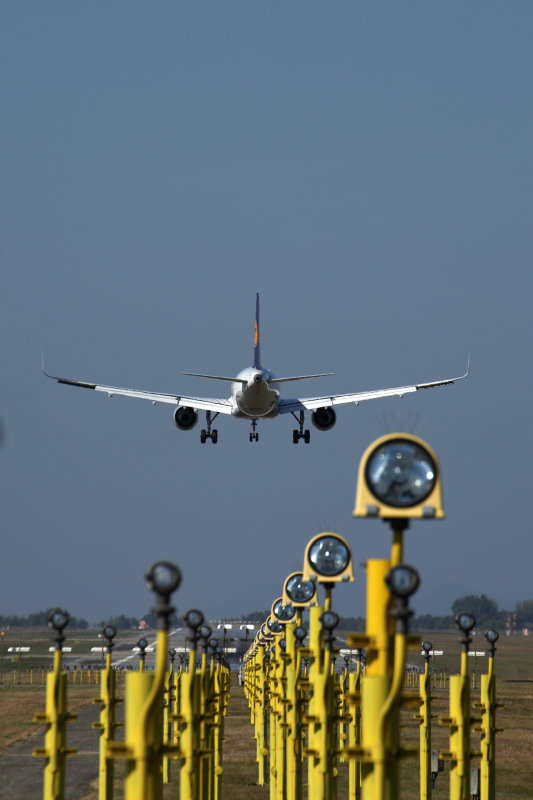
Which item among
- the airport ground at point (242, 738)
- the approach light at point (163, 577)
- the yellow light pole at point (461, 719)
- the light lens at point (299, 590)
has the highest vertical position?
the approach light at point (163, 577)

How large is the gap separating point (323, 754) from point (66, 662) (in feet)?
491

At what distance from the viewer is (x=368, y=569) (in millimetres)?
17828

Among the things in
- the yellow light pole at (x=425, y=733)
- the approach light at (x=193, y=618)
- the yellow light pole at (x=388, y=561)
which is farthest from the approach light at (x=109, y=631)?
the yellow light pole at (x=388, y=561)

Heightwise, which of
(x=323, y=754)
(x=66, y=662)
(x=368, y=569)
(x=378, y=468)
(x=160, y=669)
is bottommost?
(x=66, y=662)

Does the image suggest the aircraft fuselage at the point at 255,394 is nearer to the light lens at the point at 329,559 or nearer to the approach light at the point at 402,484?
the light lens at the point at 329,559

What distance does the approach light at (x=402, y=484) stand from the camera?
16.9m

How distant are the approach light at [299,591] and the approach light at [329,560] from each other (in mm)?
7608

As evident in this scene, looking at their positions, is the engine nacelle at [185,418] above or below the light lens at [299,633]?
above

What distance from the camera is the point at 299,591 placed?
3506 centimetres

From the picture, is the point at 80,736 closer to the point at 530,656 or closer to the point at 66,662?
the point at 66,662

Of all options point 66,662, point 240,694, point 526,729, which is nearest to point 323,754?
point 526,729

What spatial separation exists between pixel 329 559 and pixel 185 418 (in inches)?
2887

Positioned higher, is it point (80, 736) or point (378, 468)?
point (378, 468)

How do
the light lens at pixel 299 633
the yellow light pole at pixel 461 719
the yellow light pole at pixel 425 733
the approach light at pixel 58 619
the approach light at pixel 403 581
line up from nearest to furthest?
1. the approach light at pixel 403 581
2. the approach light at pixel 58 619
3. the yellow light pole at pixel 461 719
4. the light lens at pixel 299 633
5. the yellow light pole at pixel 425 733
